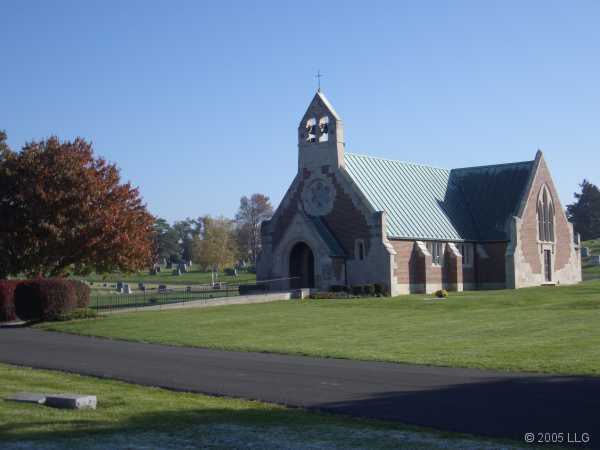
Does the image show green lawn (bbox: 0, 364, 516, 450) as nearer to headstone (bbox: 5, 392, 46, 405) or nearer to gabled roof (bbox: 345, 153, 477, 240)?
headstone (bbox: 5, 392, 46, 405)

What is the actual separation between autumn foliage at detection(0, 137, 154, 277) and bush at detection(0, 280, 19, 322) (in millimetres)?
6191

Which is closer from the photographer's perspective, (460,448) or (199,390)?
(460,448)

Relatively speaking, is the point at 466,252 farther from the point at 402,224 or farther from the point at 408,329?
the point at 408,329

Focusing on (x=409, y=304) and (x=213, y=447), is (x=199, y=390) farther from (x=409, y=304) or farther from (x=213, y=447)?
(x=409, y=304)

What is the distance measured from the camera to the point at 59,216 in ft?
125

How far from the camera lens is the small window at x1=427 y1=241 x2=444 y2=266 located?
48.0 meters

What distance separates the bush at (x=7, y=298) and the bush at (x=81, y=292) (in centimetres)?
245

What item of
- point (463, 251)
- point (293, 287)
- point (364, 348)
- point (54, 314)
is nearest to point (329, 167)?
point (293, 287)

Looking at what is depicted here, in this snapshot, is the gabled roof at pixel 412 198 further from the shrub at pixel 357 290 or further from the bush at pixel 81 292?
the bush at pixel 81 292

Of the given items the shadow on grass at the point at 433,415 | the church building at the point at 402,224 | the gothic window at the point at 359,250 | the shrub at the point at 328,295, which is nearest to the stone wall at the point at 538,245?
the church building at the point at 402,224

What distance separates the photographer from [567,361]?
611 inches

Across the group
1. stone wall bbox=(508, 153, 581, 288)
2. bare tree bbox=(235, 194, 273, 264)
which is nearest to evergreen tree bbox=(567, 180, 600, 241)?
bare tree bbox=(235, 194, 273, 264)

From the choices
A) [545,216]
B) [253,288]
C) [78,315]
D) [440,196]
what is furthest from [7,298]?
[545,216]

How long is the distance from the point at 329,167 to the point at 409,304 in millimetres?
14186
